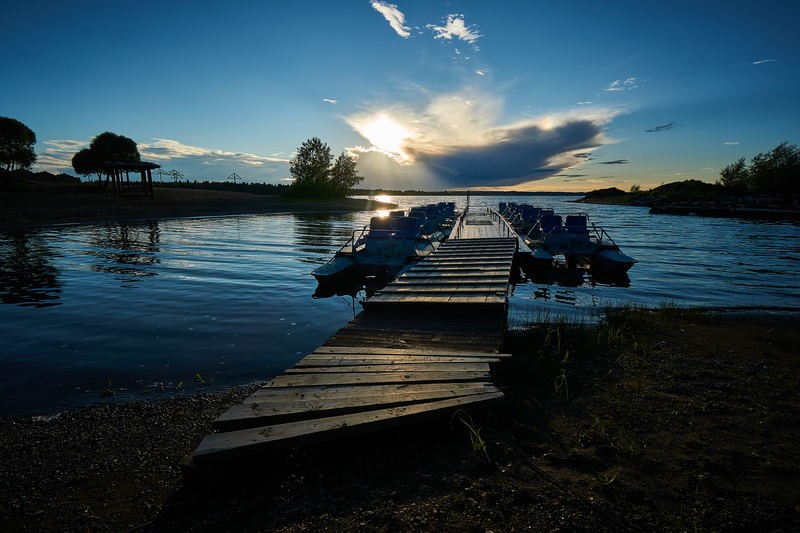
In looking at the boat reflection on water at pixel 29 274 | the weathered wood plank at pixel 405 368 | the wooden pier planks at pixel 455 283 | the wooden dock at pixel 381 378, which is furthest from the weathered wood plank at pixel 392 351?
the boat reflection on water at pixel 29 274

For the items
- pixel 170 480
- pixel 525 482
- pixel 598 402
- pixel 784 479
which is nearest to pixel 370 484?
pixel 525 482

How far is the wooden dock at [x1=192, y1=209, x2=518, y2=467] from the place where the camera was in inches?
151

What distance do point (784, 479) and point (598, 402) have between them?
183 centimetres

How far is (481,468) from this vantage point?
3.70m

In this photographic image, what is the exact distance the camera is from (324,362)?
545cm

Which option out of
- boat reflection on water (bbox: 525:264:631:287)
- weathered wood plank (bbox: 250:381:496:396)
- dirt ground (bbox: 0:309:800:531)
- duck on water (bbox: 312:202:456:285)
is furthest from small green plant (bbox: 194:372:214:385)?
boat reflection on water (bbox: 525:264:631:287)

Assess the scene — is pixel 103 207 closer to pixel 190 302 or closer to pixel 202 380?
pixel 190 302

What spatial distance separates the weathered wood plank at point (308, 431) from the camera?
3.56 m

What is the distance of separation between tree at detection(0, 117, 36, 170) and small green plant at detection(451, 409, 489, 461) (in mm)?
77946

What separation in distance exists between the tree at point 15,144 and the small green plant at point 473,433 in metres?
77.9

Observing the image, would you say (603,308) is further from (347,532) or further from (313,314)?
(347,532)

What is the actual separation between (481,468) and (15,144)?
79.3 m

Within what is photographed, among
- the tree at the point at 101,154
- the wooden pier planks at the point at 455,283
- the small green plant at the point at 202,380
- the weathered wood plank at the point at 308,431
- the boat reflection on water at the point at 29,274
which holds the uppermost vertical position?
the tree at the point at 101,154

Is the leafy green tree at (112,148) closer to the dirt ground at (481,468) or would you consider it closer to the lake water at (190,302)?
the lake water at (190,302)
